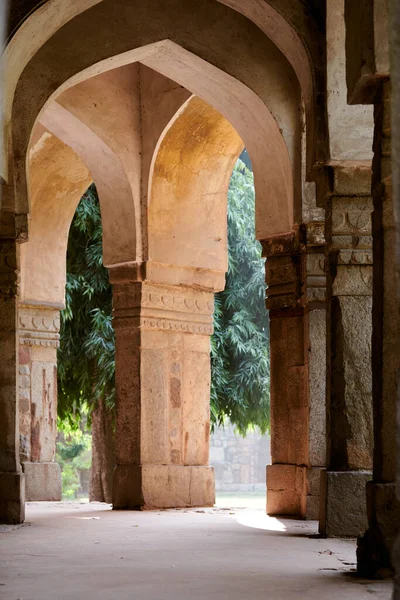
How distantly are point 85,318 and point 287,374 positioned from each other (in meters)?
6.56

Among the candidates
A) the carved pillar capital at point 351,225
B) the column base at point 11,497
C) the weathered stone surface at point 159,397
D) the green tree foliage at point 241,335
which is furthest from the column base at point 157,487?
the green tree foliage at point 241,335

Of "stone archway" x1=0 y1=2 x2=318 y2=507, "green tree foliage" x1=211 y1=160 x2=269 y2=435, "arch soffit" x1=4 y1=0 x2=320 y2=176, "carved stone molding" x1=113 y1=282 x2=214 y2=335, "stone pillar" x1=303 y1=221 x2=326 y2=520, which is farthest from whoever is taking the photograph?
"green tree foliage" x1=211 y1=160 x2=269 y2=435

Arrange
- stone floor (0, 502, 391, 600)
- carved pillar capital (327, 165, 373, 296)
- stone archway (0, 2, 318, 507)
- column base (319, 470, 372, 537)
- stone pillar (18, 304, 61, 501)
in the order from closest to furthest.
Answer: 1. stone floor (0, 502, 391, 600)
2. column base (319, 470, 372, 537)
3. carved pillar capital (327, 165, 373, 296)
4. stone archway (0, 2, 318, 507)
5. stone pillar (18, 304, 61, 501)

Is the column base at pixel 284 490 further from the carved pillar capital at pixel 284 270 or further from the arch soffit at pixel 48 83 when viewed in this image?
the arch soffit at pixel 48 83

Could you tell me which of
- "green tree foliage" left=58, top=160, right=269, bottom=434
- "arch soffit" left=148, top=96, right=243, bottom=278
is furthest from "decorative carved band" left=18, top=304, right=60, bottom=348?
"green tree foliage" left=58, top=160, right=269, bottom=434

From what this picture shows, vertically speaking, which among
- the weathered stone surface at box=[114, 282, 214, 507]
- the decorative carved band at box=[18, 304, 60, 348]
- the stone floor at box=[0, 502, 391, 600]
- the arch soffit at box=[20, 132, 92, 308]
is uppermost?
the arch soffit at box=[20, 132, 92, 308]

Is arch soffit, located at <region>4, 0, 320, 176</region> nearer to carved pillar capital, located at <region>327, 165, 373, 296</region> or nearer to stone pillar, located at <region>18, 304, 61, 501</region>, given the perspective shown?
carved pillar capital, located at <region>327, 165, 373, 296</region>

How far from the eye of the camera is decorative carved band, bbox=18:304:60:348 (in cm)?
1268

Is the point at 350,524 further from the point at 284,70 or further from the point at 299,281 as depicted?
the point at 284,70

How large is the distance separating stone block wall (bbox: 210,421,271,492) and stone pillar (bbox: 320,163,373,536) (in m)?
24.1

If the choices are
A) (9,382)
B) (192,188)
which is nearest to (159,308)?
(192,188)

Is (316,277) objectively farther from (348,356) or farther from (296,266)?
(348,356)

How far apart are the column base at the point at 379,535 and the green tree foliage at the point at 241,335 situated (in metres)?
11.6

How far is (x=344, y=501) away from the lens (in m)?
7.03
